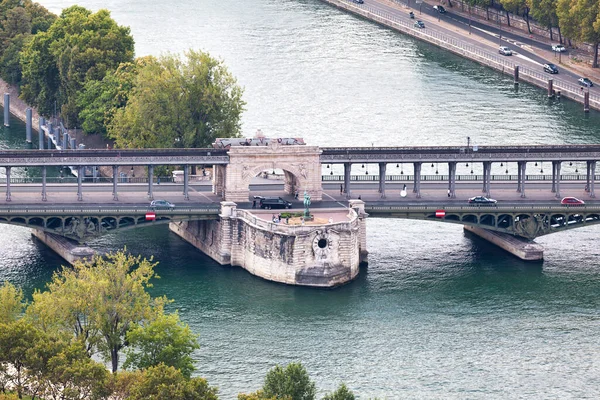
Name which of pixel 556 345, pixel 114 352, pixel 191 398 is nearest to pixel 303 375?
pixel 191 398

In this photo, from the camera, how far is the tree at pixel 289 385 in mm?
154125

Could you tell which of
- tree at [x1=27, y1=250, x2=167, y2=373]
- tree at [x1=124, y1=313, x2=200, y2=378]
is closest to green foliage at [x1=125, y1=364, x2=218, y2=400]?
tree at [x1=124, y1=313, x2=200, y2=378]

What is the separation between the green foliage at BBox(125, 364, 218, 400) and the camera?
150 meters

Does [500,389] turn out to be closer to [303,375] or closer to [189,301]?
[303,375]

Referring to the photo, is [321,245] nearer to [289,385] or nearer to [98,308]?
[98,308]

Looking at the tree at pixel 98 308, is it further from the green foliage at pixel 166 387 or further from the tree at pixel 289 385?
the tree at pixel 289 385

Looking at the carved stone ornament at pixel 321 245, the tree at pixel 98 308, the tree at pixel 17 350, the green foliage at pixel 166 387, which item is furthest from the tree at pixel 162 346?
the carved stone ornament at pixel 321 245

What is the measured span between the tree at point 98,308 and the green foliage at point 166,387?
15046 mm

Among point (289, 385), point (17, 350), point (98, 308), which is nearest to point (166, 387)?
point (289, 385)

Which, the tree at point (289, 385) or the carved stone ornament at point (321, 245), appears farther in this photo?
the carved stone ornament at point (321, 245)

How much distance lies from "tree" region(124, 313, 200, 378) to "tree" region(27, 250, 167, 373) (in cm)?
266

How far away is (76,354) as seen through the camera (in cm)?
15825

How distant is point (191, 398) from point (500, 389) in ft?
108

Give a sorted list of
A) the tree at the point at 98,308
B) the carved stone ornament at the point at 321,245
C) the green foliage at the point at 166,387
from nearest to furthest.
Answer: the green foliage at the point at 166,387 < the tree at the point at 98,308 < the carved stone ornament at the point at 321,245
